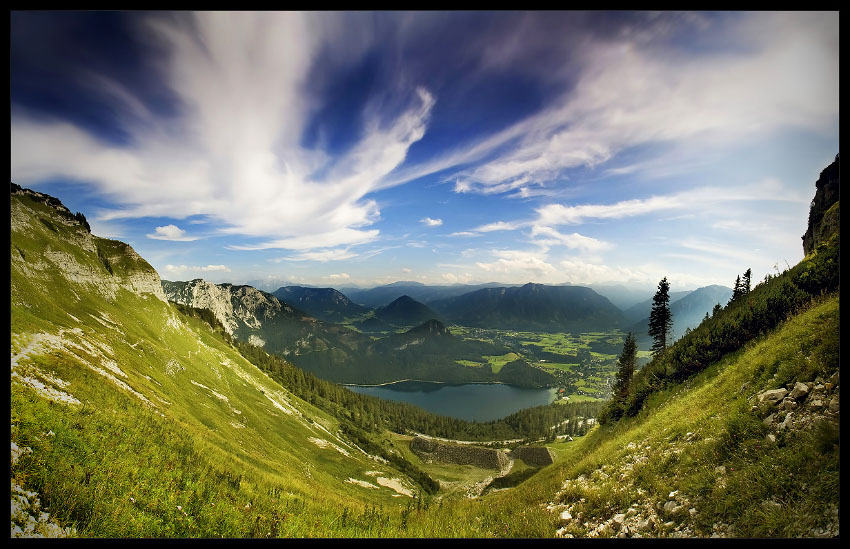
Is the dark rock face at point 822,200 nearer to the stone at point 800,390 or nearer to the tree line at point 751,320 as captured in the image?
the tree line at point 751,320

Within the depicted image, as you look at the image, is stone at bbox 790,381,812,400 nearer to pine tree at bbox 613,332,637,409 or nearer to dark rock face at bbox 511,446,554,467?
pine tree at bbox 613,332,637,409

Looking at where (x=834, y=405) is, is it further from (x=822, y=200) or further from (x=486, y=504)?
(x=822, y=200)

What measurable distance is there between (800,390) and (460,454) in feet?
372

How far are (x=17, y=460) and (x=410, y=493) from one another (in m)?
67.1

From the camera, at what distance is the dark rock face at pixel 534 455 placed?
9037cm

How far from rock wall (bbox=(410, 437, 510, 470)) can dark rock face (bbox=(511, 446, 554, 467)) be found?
15.2 feet

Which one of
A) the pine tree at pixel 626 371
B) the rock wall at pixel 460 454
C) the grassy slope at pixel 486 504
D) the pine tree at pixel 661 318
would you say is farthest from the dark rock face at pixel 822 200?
the rock wall at pixel 460 454

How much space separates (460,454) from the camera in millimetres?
102625

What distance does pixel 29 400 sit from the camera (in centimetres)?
1098

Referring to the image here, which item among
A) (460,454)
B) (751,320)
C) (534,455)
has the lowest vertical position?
(460,454)

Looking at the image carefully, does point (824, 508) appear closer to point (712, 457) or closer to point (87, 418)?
point (712, 457)

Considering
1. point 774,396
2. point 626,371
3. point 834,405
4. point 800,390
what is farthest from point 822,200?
point 834,405

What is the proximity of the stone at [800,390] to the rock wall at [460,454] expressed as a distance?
347 ft

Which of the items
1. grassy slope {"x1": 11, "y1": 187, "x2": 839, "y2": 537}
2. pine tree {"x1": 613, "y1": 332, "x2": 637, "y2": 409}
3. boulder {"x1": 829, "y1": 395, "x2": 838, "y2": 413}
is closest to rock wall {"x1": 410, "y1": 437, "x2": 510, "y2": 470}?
pine tree {"x1": 613, "y1": 332, "x2": 637, "y2": 409}
